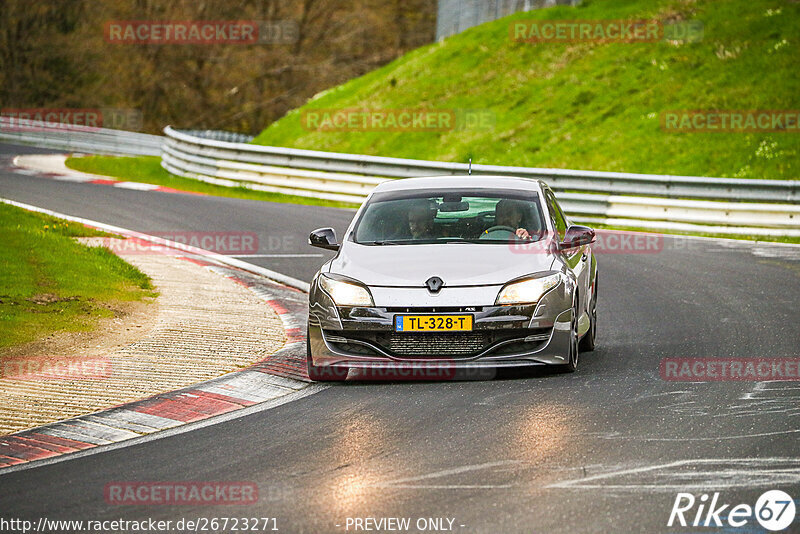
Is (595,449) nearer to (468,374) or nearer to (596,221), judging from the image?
(468,374)

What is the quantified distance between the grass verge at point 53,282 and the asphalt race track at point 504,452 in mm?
3595

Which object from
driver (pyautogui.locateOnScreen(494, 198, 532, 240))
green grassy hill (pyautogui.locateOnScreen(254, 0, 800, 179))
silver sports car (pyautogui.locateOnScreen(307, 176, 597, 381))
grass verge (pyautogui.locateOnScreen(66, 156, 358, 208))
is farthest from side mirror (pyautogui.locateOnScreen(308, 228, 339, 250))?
green grassy hill (pyautogui.locateOnScreen(254, 0, 800, 179))

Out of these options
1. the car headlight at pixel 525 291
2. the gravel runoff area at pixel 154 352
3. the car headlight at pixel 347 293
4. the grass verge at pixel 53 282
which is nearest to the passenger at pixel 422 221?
the car headlight at pixel 347 293

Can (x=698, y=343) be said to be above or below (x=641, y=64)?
below

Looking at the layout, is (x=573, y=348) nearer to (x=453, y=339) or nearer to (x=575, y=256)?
(x=453, y=339)

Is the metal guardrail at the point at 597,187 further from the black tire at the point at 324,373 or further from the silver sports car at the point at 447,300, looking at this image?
the black tire at the point at 324,373

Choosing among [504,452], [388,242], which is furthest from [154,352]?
[504,452]

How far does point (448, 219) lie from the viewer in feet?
33.1

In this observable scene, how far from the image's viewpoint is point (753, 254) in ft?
57.7

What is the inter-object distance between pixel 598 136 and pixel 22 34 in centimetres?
4111

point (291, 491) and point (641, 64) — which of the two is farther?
point (641, 64)

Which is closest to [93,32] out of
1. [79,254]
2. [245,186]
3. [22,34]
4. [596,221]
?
[22,34]

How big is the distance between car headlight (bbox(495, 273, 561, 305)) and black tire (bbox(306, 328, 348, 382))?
54.4 inches

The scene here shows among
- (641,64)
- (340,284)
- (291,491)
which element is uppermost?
(641,64)
